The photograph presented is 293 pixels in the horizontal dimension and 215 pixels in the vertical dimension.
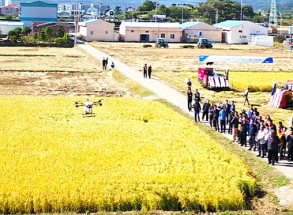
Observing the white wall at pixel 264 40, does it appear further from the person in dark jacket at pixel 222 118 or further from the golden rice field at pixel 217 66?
the person in dark jacket at pixel 222 118

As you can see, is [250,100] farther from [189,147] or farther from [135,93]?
[189,147]

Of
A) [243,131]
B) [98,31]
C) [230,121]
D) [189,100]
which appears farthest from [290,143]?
[98,31]

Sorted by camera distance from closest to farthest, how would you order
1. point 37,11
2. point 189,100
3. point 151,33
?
point 189,100 < point 151,33 < point 37,11


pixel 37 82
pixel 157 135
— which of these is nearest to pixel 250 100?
pixel 157 135

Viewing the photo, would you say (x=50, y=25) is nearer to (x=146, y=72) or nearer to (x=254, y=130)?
(x=146, y=72)

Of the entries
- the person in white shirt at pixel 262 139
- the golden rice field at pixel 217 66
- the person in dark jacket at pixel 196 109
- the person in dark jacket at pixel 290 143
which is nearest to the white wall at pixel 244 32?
the golden rice field at pixel 217 66

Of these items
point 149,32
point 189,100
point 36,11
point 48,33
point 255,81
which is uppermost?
point 36,11
